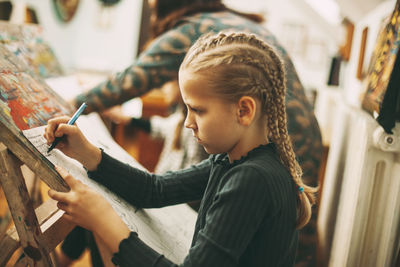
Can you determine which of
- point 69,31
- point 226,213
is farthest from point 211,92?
point 69,31

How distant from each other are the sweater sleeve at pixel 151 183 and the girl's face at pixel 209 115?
19 cm

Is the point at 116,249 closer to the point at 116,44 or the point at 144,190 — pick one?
the point at 144,190

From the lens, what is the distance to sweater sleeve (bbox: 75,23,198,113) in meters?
1.16

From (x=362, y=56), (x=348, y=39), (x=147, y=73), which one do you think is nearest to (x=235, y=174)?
(x=147, y=73)

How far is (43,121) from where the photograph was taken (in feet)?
2.63

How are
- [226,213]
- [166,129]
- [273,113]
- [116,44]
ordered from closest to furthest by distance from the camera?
1. [226,213]
2. [273,113]
3. [166,129]
4. [116,44]

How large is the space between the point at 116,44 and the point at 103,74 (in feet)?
1.12

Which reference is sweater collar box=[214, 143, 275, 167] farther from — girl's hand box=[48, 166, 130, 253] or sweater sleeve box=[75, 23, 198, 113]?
sweater sleeve box=[75, 23, 198, 113]

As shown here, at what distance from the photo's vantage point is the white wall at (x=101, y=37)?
3.68m

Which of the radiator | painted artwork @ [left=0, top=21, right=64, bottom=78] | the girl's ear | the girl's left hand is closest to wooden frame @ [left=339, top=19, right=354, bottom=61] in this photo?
the radiator

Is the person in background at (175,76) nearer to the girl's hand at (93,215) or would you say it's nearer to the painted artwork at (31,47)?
the painted artwork at (31,47)

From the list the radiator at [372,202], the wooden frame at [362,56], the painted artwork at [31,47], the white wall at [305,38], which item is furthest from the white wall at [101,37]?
the radiator at [372,202]

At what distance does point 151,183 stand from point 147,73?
1.36 ft

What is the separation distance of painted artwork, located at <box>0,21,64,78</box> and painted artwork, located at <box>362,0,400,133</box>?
994 millimetres
